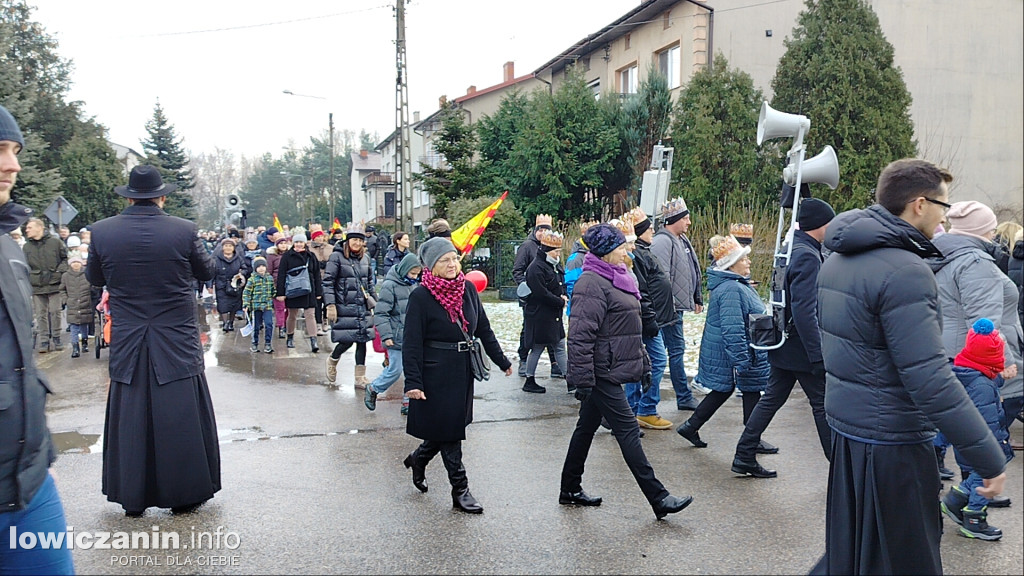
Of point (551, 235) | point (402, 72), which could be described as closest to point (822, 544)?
point (551, 235)

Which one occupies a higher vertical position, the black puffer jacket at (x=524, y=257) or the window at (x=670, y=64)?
the window at (x=670, y=64)

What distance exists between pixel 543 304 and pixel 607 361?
14.2 ft

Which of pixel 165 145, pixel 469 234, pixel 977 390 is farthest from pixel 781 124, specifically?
pixel 165 145

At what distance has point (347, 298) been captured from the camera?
32.9 feet

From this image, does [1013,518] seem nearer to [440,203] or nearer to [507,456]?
[507,456]

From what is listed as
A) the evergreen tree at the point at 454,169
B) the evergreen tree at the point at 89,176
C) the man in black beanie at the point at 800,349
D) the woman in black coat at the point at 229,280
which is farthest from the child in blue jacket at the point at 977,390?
the evergreen tree at the point at 89,176

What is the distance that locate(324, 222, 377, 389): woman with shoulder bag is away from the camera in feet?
32.4

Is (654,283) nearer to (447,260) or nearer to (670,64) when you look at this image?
(447,260)

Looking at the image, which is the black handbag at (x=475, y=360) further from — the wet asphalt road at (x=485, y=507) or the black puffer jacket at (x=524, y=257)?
the black puffer jacket at (x=524, y=257)

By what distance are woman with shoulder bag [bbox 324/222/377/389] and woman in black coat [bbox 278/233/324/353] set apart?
8.74 ft

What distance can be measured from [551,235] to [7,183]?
7.07m

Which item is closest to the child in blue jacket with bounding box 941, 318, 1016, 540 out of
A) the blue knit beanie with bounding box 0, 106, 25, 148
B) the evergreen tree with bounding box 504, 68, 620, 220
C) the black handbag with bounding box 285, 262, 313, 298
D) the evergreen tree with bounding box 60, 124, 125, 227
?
the blue knit beanie with bounding box 0, 106, 25, 148

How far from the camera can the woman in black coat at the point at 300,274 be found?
42.3 feet

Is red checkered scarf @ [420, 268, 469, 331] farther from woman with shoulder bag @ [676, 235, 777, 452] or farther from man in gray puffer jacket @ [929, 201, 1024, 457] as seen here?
man in gray puffer jacket @ [929, 201, 1024, 457]
